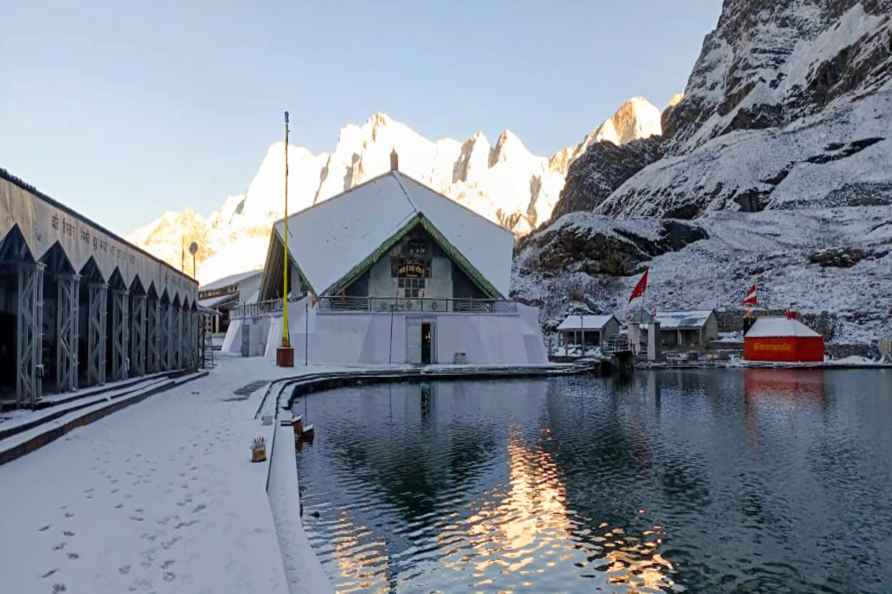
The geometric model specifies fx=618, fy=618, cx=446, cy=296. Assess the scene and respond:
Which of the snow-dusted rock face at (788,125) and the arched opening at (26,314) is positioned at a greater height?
the snow-dusted rock face at (788,125)

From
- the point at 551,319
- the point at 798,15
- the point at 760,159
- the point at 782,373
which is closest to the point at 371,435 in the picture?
the point at 782,373

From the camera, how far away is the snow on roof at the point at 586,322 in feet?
220

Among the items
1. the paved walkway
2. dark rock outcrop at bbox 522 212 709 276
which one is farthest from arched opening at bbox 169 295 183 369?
dark rock outcrop at bbox 522 212 709 276

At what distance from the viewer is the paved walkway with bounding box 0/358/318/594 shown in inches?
219

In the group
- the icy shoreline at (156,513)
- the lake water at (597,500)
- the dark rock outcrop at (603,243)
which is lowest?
the lake water at (597,500)

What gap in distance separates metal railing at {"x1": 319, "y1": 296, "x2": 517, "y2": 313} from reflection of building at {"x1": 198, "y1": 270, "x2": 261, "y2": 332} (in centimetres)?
3174

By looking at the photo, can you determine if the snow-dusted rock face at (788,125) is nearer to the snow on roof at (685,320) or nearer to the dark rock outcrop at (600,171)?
the dark rock outcrop at (600,171)

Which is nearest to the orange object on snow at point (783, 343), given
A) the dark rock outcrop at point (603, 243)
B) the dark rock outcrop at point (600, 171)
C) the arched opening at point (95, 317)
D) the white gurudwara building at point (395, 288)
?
the white gurudwara building at point (395, 288)

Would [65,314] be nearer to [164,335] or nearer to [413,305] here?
[164,335]

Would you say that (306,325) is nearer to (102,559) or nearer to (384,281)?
(384,281)

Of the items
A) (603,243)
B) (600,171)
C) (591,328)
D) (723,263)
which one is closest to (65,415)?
(591,328)

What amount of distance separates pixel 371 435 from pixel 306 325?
25160 millimetres

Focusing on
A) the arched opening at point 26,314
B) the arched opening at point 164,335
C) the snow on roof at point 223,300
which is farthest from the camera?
the snow on roof at point 223,300

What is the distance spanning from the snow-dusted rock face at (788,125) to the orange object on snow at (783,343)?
61.0 meters
